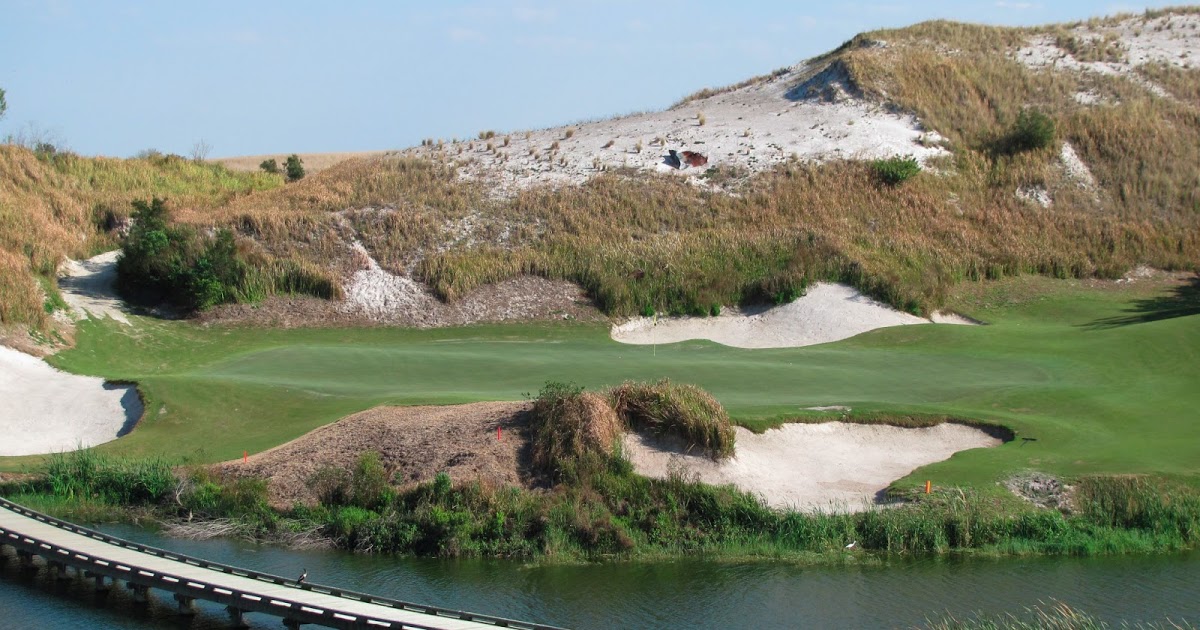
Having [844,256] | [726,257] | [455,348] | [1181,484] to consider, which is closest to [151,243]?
[455,348]

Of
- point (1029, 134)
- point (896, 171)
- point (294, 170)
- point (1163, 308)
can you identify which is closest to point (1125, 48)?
point (1029, 134)

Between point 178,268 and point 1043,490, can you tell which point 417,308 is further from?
point 1043,490

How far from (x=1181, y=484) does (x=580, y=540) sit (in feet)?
38.5

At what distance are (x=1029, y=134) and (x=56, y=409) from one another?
1725 inches

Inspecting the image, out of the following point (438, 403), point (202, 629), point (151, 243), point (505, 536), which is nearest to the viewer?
point (202, 629)

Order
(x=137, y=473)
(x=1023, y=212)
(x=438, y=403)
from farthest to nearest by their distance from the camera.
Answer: (x=1023, y=212) < (x=438, y=403) < (x=137, y=473)

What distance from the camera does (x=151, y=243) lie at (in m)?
43.9

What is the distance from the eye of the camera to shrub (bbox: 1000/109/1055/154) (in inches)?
2200

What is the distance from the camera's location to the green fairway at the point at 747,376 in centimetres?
2644

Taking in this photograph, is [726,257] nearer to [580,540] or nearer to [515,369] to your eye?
[515,369]

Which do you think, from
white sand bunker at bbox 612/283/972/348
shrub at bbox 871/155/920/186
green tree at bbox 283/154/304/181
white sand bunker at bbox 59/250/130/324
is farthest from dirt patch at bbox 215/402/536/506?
green tree at bbox 283/154/304/181

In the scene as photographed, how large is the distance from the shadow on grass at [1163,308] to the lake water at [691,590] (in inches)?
838

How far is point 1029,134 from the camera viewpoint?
5594 cm

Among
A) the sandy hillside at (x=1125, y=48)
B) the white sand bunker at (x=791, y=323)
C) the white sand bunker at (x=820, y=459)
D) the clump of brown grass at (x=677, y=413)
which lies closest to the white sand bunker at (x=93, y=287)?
the white sand bunker at (x=791, y=323)
